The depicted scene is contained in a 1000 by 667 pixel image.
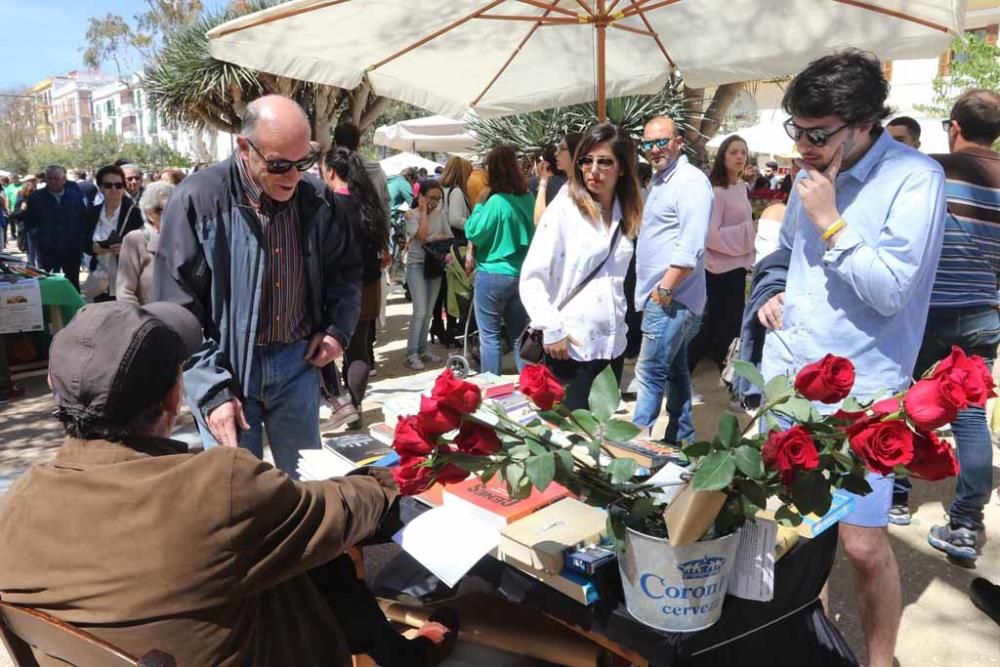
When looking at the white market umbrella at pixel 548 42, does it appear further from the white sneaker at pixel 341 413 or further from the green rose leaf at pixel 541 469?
the green rose leaf at pixel 541 469

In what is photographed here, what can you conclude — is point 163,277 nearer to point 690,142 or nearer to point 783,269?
point 783,269

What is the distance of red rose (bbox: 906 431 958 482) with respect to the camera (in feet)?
4.15

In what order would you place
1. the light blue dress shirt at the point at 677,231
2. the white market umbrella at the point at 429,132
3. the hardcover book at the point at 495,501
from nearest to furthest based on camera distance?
1. the hardcover book at the point at 495,501
2. the light blue dress shirt at the point at 677,231
3. the white market umbrella at the point at 429,132

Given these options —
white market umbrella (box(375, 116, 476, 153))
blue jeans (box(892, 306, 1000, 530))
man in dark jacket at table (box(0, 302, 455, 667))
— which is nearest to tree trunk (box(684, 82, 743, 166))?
white market umbrella (box(375, 116, 476, 153))

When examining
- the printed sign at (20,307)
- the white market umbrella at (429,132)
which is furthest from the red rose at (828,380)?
the white market umbrella at (429,132)

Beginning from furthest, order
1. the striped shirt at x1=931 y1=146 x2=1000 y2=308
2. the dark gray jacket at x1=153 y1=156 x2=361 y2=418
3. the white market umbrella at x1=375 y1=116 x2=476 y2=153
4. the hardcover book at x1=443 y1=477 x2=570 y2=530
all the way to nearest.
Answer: the white market umbrella at x1=375 y1=116 x2=476 y2=153 < the striped shirt at x1=931 y1=146 x2=1000 y2=308 < the dark gray jacket at x1=153 y1=156 x2=361 y2=418 < the hardcover book at x1=443 y1=477 x2=570 y2=530

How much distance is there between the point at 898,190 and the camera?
1.91 metres

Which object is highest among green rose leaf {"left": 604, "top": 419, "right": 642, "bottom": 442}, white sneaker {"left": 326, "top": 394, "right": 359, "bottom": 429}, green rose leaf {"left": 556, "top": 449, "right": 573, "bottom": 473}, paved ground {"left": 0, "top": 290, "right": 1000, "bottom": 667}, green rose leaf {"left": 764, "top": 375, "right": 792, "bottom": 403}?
A: green rose leaf {"left": 764, "top": 375, "right": 792, "bottom": 403}

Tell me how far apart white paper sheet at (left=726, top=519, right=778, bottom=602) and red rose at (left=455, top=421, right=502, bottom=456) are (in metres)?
0.53

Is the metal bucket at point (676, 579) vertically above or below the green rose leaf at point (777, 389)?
below

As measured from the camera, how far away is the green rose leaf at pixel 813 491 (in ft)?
4.30

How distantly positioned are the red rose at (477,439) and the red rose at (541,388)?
0.37 feet

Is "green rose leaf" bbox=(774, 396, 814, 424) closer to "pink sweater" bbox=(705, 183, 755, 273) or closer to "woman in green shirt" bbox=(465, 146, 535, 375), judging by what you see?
"woman in green shirt" bbox=(465, 146, 535, 375)

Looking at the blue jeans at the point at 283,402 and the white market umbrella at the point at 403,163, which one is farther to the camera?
the white market umbrella at the point at 403,163
